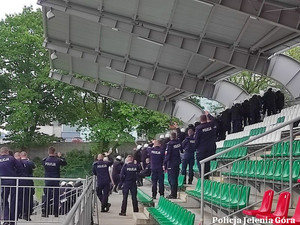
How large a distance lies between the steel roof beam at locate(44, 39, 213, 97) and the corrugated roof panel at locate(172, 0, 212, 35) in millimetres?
5473

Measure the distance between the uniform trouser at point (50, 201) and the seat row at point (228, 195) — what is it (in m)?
4.67

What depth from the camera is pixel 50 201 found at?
47.3 ft

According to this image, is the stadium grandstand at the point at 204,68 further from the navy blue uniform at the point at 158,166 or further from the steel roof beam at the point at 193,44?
the navy blue uniform at the point at 158,166

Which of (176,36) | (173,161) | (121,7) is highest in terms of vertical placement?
(121,7)

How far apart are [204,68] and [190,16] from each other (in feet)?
20.0

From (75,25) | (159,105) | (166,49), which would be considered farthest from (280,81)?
(159,105)

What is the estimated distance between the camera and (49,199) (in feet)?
47.2

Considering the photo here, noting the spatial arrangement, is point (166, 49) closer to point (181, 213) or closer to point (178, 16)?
point (178, 16)

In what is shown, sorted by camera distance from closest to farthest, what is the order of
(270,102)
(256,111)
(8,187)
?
(8,187), (256,111), (270,102)

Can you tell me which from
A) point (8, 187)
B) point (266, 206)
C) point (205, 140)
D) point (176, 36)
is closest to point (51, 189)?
point (8, 187)

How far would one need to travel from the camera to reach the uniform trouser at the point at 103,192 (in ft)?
55.8

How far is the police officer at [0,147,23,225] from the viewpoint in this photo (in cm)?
1302

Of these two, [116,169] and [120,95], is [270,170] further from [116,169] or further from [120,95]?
[120,95]

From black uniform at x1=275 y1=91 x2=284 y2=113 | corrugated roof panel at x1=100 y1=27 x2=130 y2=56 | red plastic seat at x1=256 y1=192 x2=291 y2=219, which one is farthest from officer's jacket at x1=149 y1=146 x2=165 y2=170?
red plastic seat at x1=256 y1=192 x2=291 y2=219
